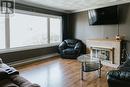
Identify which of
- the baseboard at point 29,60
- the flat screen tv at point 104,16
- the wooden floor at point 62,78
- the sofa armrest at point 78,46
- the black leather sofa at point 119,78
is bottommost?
the wooden floor at point 62,78

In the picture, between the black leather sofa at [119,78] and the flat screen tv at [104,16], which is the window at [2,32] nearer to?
the flat screen tv at [104,16]

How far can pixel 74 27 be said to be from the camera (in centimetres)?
689

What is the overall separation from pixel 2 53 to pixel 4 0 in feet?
8.50

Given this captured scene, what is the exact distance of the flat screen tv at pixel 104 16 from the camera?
4.94m

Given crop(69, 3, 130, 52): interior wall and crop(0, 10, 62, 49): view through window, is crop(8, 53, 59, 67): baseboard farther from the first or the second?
crop(69, 3, 130, 52): interior wall

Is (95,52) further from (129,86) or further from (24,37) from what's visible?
(129,86)

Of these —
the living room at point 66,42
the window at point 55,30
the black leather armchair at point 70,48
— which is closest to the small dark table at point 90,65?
the living room at point 66,42

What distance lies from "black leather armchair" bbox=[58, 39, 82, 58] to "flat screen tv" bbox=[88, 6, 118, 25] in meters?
1.21

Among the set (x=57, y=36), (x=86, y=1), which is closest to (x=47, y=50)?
(x=57, y=36)

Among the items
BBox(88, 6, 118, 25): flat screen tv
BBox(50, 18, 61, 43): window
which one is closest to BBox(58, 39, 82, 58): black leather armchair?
BBox(50, 18, 61, 43): window

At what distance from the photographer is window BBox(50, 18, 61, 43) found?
6531 millimetres

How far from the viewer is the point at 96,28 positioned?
587 cm

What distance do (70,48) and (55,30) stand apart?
4.15ft

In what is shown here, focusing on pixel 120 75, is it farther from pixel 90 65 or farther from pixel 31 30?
pixel 31 30
